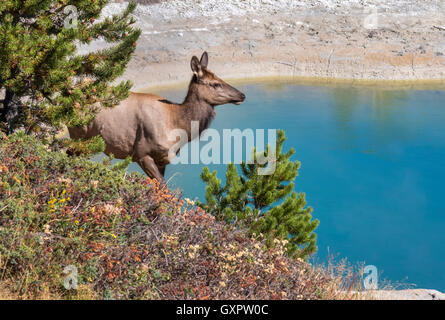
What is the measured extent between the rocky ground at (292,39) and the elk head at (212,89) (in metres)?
20.0

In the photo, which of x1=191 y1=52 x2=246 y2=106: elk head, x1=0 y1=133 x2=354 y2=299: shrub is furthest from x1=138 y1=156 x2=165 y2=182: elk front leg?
x1=0 y1=133 x2=354 y2=299: shrub

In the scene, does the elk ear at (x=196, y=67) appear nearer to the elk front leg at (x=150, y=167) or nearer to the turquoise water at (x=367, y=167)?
the elk front leg at (x=150, y=167)

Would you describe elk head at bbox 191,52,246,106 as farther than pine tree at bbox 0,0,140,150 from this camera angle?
Yes

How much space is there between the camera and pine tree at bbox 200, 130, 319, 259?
1064 cm

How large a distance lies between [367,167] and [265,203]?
1024 centimetres

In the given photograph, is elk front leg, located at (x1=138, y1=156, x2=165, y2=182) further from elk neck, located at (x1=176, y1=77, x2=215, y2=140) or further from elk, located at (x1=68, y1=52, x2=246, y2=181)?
elk neck, located at (x1=176, y1=77, x2=215, y2=140)

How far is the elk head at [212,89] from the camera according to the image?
11.4m

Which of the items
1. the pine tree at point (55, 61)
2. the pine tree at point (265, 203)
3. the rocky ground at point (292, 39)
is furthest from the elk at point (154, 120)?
the rocky ground at point (292, 39)

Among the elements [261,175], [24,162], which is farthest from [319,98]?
[24,162]

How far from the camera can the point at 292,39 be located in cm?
3662

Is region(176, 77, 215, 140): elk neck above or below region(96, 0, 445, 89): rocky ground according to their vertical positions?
above

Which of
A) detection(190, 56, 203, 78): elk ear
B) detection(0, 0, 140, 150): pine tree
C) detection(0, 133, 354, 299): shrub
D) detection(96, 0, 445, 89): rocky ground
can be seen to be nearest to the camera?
detection(0, 133, 354, 299): shrub
